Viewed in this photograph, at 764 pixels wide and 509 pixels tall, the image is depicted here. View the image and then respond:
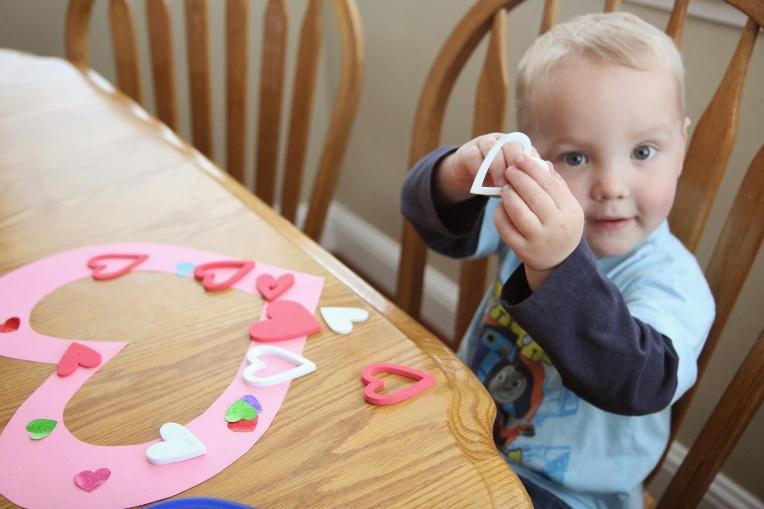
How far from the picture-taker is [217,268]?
69cm

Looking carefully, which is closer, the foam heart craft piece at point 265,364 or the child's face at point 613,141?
the foam heart craft piece at point 265,364

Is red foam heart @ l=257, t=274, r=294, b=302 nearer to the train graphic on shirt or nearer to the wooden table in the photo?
the wooden table

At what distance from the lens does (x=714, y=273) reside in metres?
0.76

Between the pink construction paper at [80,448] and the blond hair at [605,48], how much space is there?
0.34m

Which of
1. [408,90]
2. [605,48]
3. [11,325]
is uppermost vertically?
[605,48]

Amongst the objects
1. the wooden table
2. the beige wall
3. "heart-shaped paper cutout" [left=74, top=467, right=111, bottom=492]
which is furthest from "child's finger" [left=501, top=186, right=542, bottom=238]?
the beige wall

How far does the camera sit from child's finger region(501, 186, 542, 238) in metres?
0.55

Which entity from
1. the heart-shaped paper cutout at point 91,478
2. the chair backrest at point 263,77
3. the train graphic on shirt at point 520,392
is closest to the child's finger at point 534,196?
the train graphic on shirt at point 520,392

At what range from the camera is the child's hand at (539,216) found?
549mm

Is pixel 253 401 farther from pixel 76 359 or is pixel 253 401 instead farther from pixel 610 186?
pixel 610 186

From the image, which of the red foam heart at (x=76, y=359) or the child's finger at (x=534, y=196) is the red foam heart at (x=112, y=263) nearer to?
the red foam heart at (x=76, y=359)

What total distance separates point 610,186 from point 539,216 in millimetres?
174

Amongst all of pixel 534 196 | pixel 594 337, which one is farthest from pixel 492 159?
pixel 594 337


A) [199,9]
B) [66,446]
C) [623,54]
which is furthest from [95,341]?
[199,9]
